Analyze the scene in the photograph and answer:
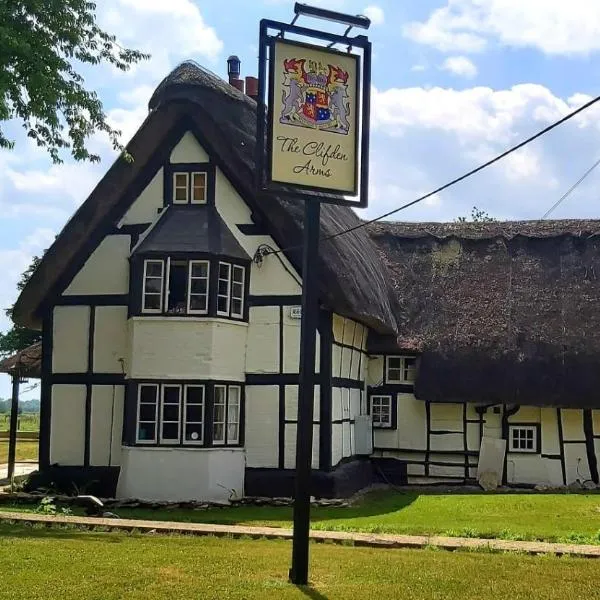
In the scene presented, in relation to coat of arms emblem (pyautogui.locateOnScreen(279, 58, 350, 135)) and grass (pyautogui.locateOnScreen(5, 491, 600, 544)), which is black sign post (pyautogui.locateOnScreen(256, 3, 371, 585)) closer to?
coat of arms emblem (pyautogui.locateOnScreen(279, 58, 350, 135))

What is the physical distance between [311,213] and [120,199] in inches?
401

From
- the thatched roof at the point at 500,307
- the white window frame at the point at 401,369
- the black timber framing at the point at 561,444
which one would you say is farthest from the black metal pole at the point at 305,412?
the black timber framing at the point at 561,444

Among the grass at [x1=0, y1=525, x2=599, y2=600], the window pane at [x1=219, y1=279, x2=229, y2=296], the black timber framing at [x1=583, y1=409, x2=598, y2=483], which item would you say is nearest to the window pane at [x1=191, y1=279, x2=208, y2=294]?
the window pane at [x1=219, y1=279, x2=229, y2=296]

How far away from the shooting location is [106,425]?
1855 cm

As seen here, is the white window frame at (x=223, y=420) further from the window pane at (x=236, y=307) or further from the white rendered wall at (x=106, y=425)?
the white rendered wall at (x=106, y=425)

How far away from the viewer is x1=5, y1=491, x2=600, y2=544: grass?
1335 centimetres

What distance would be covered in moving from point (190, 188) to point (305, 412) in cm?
1044

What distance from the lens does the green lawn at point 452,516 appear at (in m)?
13.4

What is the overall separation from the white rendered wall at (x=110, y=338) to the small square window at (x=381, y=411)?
23.6 ft

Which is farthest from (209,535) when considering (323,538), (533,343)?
(533,343)

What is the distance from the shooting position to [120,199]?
1909cm

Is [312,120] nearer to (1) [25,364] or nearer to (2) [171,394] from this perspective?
(2) [171,394]

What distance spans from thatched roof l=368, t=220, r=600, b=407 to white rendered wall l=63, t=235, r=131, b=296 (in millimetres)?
7033

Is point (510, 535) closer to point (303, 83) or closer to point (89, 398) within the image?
point (303, 83)
